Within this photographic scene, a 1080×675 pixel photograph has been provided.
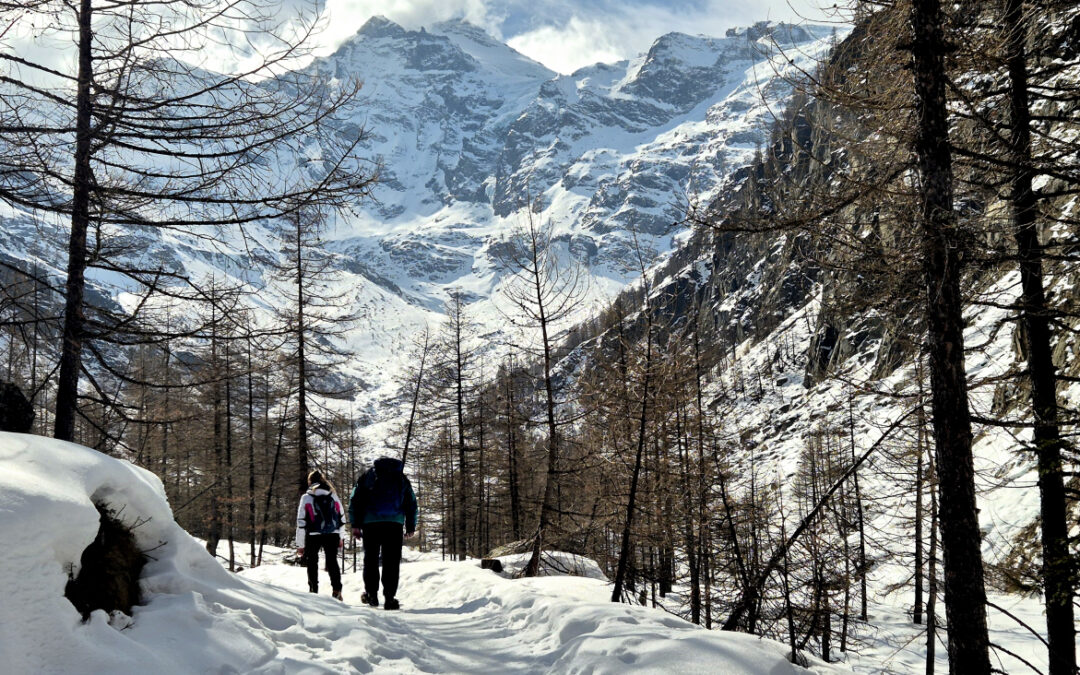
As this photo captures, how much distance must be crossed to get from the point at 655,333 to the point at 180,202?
648 cm

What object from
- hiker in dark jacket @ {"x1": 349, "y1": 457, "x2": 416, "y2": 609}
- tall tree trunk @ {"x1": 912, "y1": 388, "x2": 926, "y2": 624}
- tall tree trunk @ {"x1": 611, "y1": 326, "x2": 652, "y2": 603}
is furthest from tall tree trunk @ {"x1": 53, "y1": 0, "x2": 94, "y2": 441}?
tall tree trunk @ {"x1": 912, "y1": 388, "x2": 926, "y2": 624}

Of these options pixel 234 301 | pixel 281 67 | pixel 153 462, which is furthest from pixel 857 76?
pixel 153 462

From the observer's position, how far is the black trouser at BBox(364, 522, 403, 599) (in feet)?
25.8

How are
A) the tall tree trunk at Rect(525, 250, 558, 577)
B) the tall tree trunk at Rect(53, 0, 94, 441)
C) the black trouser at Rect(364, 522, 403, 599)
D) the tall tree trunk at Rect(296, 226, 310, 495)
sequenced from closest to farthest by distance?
the tall tree trunk at Rect(53, 0, 94, 441) < the black trouser at Rect(364, 522, 403, 599) < the tall tree trunk at Rect(525, 250, 558, 577) < the tall tree trunk at Rect(296, 226, 310, 495)

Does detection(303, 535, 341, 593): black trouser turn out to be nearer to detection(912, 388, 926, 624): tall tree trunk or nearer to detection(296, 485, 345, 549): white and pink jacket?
detection(296, 485, 345, 549): white and pink jacket

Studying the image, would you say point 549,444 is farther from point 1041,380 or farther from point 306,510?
point 1041,380

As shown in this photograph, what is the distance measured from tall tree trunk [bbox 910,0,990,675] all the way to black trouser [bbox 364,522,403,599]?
5.94 metres

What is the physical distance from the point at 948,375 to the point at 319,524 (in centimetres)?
796

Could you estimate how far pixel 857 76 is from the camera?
5.73 m

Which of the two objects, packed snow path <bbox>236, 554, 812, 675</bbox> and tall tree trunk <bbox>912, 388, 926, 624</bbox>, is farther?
tall tree trunk <bbox>912, 388, 926, 624</bbox>

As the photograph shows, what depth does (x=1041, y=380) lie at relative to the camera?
737 cm

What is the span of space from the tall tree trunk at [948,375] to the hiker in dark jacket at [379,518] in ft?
18.9

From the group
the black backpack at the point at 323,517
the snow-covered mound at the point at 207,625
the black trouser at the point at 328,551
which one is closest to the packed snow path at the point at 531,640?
the snow-covered mound at the point at 207,625

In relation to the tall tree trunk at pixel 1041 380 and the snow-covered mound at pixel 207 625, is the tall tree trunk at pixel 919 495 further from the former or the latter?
the snow-covered mound at pixel 207 625
